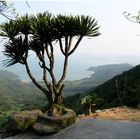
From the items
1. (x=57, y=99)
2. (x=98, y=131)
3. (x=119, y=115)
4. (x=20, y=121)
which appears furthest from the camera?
(x=119, y=115)

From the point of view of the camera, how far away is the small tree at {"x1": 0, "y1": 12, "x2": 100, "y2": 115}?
1596 centimetres

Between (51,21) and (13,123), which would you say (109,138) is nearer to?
(13,123)

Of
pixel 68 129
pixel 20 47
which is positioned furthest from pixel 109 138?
pixel 20 47

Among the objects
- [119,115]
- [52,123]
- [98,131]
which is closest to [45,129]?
[52,123]

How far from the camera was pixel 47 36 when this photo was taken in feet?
53.3

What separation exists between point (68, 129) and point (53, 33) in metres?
4.48

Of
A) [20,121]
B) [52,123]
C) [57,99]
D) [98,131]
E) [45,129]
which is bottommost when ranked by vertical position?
[98,131]

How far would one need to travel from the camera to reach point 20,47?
16.9 meters

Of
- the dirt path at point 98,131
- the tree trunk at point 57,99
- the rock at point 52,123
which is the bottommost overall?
the dirt path at point 98,131

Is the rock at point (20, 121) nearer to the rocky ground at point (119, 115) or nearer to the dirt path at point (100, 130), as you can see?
the dirt path at point (100, 130)

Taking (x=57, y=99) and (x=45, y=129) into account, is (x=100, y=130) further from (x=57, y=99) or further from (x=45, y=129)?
(x=57, y=99)

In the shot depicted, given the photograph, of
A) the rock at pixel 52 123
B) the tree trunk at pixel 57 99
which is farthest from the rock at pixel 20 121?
the tree trunk at pixel 57 99

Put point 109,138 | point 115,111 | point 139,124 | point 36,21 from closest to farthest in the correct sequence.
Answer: point 109,138 → point 139,124 → point 36,21 → point 115,111

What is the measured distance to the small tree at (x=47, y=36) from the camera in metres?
16.0
